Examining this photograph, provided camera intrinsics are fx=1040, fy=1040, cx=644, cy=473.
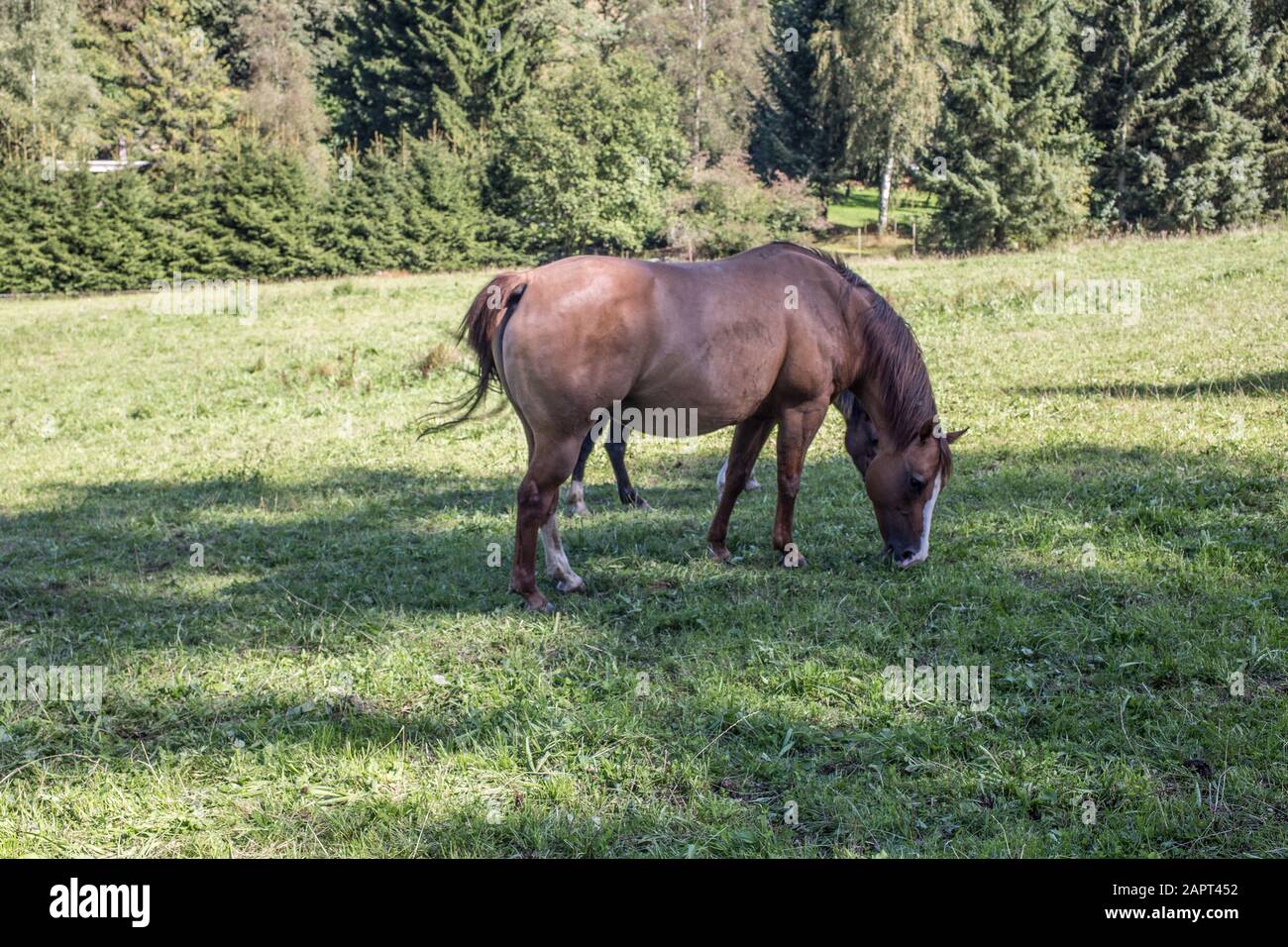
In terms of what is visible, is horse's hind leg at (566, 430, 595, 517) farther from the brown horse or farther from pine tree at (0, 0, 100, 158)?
pine tree at (0, 0, 100, 158)

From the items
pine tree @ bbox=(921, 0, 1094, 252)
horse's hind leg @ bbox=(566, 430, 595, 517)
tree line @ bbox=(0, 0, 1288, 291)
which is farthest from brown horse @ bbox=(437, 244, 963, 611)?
pine tree @ bbox=(921, 0, 1094, 252)

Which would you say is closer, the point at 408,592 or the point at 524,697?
the point at 524,697

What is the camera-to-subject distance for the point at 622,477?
352 inches

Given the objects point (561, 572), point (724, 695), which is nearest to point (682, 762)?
point (724, 695)

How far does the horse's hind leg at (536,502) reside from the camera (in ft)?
20.3

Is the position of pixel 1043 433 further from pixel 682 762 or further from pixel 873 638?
pixel 682 762

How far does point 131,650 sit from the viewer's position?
19.4 ft

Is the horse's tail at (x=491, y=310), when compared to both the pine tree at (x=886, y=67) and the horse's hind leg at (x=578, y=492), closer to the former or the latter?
the horse's hind leg at (x=578, y=492)

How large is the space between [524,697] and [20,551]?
553 cm

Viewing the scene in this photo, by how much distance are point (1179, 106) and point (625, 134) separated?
2068 centimetres

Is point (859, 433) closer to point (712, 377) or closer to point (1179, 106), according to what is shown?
point (712, 377)

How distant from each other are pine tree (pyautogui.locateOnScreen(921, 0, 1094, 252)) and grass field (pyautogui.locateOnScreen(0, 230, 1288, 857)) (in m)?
28.4

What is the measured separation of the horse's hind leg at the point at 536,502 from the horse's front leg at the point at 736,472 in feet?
4.12

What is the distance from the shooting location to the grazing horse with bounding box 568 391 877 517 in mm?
7461
